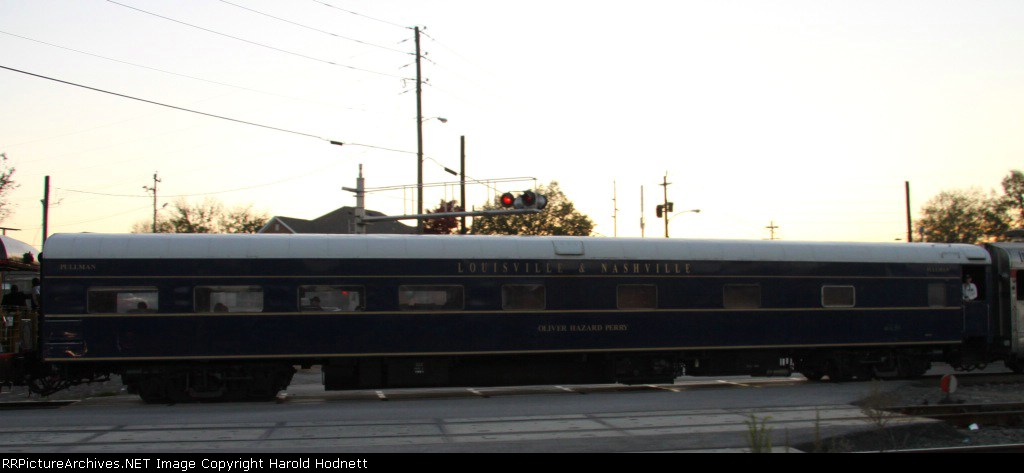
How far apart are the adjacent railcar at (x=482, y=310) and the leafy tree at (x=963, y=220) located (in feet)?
227

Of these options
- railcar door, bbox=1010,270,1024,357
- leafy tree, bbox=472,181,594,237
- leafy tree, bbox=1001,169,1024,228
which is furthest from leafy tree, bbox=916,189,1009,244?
railcar door, bbox=1010,270,1024,357

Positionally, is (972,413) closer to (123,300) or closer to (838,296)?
(838,296)

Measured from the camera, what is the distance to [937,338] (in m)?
19.3

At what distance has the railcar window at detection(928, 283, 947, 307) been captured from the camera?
19375 millimetres

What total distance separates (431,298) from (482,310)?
1.02m

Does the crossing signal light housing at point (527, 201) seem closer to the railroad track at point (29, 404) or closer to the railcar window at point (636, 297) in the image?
the railcar window at point (636, 297)

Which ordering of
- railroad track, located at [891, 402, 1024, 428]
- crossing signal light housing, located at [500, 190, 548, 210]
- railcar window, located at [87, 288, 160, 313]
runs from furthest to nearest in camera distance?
1. crossing signal light housing, located at [500, 190, 548, 210]
2. railcar window, located at [87, 288, 160, 313]
3. railroad track, located at [891, 402, 1024, 428]

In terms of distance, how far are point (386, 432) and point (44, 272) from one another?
24.9 ft

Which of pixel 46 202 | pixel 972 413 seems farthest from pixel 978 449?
pixel 46 202

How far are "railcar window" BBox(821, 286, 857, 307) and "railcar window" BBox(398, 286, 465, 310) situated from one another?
794cm

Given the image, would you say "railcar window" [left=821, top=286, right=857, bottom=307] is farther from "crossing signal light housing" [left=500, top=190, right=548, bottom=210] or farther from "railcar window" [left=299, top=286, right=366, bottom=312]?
"railcar window" [left=299, top=286, right=366, bottom=312]

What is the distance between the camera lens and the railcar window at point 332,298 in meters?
16.1

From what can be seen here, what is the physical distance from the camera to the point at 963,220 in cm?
8294

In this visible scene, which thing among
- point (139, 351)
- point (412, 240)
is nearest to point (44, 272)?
point (139, 351)
